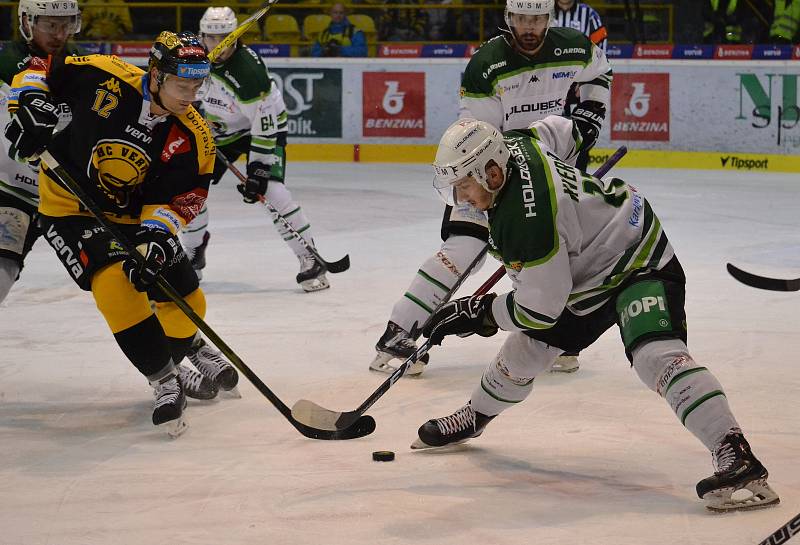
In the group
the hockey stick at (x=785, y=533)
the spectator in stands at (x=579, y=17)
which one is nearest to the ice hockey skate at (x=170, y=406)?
the hockey stick at (x=785, y=533)

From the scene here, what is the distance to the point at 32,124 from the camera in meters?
3.42

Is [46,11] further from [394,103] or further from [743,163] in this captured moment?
[743,163]

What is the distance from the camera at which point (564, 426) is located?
139 inches

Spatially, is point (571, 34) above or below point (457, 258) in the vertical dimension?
above

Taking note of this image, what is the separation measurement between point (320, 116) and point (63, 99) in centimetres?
671

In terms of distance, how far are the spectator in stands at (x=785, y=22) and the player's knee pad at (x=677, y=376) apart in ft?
25.0

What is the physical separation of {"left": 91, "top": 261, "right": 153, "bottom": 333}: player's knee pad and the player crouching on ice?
86 cm

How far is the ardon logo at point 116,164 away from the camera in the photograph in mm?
3475

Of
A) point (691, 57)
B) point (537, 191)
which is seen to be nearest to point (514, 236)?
point (537, 191)

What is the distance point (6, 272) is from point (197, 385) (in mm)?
675

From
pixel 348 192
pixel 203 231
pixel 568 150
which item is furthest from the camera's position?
pixel 348 192

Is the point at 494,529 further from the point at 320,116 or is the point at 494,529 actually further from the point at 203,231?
the point at 320,116

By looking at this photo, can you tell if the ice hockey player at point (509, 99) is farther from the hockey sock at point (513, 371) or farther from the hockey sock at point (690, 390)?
the hockey sock at point (690, 390)

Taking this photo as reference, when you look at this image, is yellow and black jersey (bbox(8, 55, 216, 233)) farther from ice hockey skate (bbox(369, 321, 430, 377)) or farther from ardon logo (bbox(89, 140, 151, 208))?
ice hockey skate (bbox(369, 321, 430, 377))
